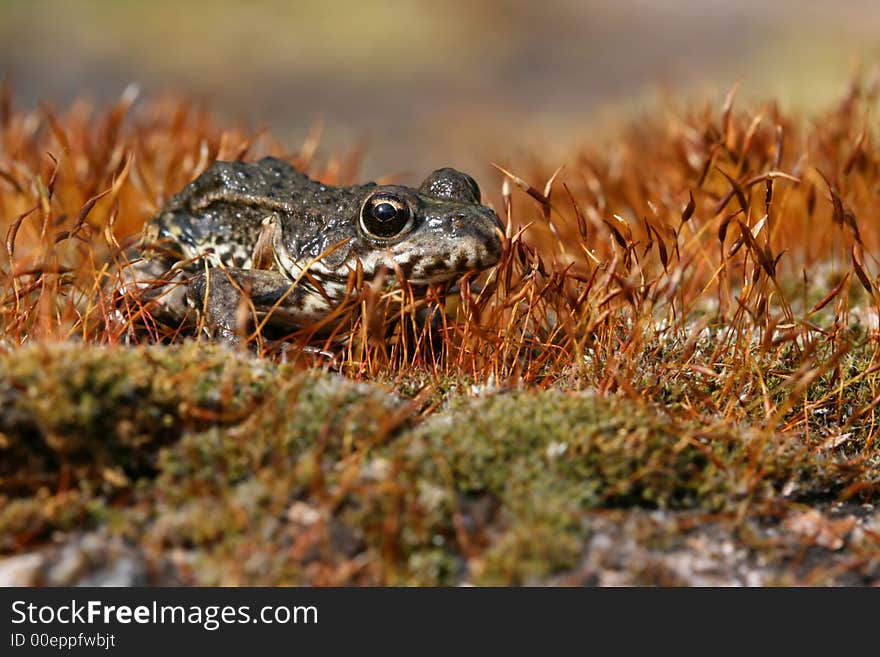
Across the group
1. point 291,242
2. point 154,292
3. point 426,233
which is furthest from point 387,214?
point 154,292

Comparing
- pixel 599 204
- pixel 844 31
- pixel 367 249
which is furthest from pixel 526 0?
pixel 367 249

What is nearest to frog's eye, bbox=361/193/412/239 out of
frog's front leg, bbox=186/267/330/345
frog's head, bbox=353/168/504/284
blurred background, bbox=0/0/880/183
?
frog's head, bbox=353/168/504/284

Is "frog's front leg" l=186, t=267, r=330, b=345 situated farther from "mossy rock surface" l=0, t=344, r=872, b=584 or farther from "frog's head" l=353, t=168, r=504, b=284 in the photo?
"mossy rock surface" l=0, t=344, r=872, b=584

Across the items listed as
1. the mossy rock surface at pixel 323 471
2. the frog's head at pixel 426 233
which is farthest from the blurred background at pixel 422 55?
the mossy rock surface at pixel 323 471

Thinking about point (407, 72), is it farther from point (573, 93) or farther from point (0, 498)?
point (0, 498)

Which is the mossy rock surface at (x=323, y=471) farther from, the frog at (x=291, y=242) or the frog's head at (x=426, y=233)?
the frog's head at (x=426, y=233)

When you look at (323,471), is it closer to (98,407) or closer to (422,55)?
(98,407)
